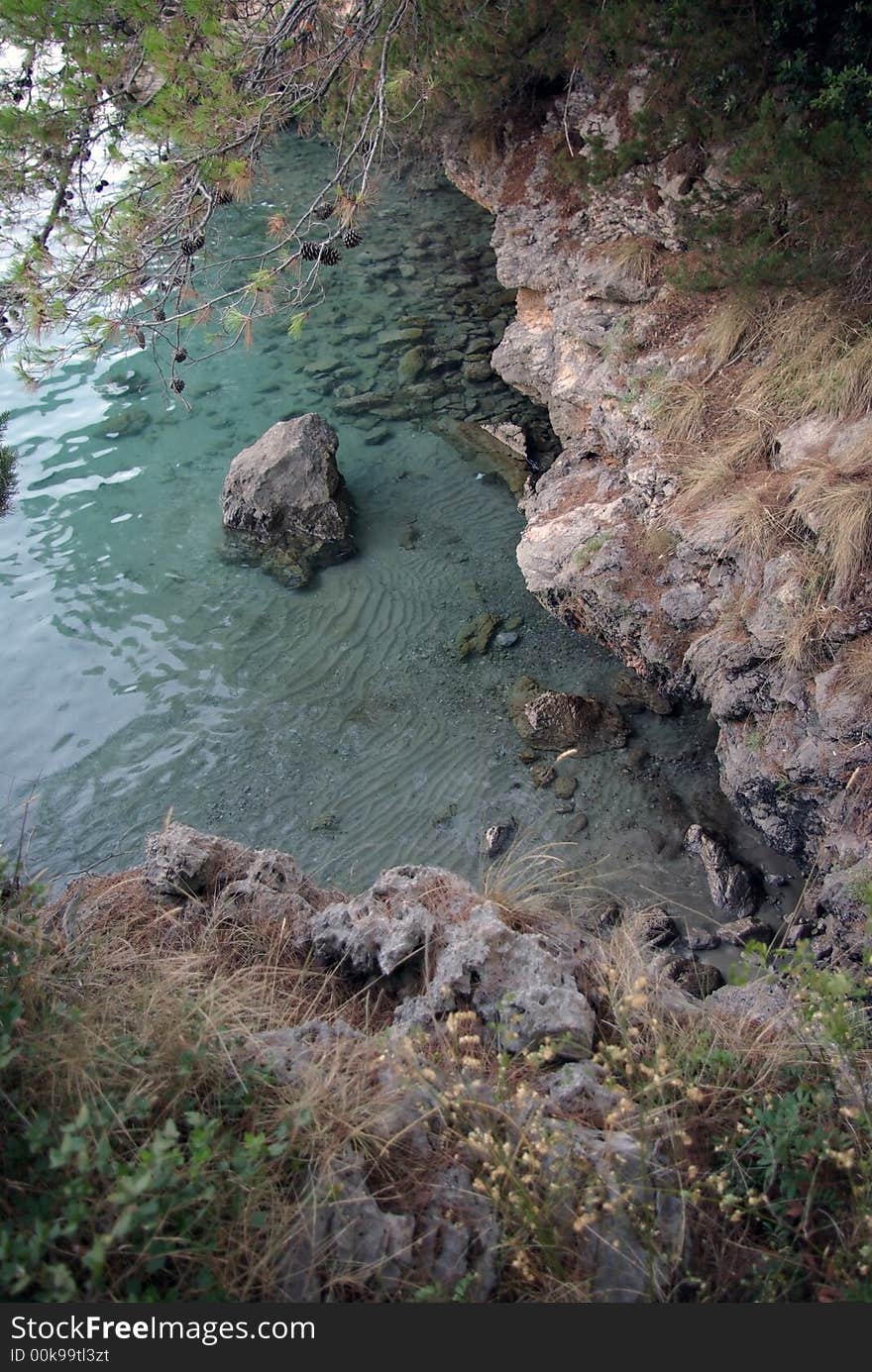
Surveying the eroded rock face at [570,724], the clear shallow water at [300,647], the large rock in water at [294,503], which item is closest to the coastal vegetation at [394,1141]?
the clear shallow water at [300,647]

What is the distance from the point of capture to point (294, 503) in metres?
10.1

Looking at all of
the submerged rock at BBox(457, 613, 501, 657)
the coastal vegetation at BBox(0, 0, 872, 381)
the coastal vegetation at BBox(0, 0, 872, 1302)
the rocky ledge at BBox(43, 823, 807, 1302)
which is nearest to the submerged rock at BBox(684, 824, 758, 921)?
the coastal vegetation at BBox(0, 0, 872, 1302)

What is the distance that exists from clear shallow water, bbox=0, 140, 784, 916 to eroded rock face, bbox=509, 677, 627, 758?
15 cm

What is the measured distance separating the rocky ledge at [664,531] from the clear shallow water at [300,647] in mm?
744

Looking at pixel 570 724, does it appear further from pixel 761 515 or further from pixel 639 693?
pixel 761 515

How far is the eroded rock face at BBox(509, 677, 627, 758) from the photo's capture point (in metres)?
7.57

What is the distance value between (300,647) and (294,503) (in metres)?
1.99

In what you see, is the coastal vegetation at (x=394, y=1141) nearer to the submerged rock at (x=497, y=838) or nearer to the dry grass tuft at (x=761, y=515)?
the submerged rock at (x=497, y=838)

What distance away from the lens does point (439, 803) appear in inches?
291

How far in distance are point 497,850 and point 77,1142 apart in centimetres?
445

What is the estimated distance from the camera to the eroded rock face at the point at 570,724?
7.57m

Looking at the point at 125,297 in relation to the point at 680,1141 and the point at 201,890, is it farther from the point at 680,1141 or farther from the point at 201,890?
the point at 680,1141

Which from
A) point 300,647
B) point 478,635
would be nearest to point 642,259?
point 478,635

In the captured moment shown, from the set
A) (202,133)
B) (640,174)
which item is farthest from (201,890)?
(640,174)
